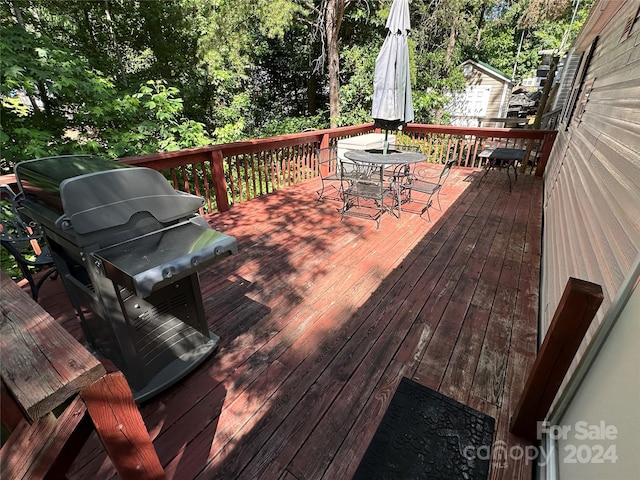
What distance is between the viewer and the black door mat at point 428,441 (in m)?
1.43

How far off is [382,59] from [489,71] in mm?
14401

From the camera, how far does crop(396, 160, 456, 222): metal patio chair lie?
4203 mm

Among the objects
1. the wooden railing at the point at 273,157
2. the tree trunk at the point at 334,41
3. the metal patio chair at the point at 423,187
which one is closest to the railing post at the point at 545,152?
the wooden railing at the point at 273,157

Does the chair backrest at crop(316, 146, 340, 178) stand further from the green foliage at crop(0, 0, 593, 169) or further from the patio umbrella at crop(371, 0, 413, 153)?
the green foliage at crop(0, 0, 593, 169)

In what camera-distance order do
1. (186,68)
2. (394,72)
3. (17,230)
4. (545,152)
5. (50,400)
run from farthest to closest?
(186,68), (545,152), (394,72), (17,230), (50,400)

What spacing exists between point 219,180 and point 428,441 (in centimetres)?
362

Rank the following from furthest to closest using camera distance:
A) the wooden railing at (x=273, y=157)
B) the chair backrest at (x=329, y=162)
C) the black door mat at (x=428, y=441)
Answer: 1. the chair backrest at (x=329, y=162)
2. the wooden railing at (x=273, y=157)
3. the black door mat at (x=428, y=441)

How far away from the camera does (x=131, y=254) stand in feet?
4.47

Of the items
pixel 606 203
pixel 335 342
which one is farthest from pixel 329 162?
pixel 606 203

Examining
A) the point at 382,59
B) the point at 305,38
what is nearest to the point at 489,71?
the point at 305,38

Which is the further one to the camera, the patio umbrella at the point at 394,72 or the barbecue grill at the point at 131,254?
the patio umbrella at the point at 394,72

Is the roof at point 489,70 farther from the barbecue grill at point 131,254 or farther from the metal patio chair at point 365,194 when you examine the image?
the barbecue grill at point 131,254

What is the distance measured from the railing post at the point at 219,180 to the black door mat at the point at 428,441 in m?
3.33

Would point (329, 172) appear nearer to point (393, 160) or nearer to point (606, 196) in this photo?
point (393, 160)
